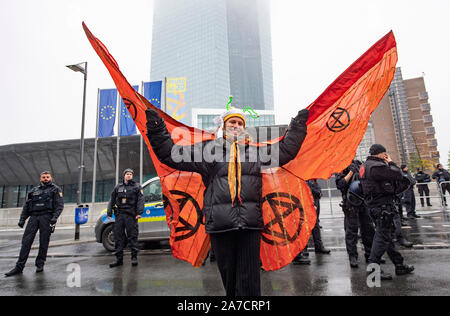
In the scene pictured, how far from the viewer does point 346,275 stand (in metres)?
4.37

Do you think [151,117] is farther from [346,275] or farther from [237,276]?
[346,275]

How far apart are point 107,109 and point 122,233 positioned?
47.5 feet

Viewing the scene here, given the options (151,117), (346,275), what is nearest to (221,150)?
(151,117)

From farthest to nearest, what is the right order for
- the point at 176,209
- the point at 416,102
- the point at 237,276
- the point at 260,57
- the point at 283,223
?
the point at 260,57, the point at 416,102, the point at 176,209, the point at 283,223, the point at 237,276

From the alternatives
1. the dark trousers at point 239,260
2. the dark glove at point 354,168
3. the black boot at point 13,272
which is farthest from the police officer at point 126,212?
the dark glove at point 354,168

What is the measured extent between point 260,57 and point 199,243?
150330mm

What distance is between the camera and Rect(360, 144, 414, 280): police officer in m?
4.10

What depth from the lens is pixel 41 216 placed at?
5.85 m

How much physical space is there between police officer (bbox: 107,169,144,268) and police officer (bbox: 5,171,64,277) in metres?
1.25

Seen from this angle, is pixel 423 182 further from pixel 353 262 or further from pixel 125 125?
pixel 125 125

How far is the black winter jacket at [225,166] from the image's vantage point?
2180 millimetres

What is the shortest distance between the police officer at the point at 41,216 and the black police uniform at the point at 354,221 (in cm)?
629

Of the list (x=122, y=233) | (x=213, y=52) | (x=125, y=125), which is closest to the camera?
(x=122, y=233)

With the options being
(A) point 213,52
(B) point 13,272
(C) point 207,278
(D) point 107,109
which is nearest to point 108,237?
(B) point 13,272
